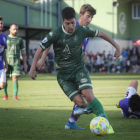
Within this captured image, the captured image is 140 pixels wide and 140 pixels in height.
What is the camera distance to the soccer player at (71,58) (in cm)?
543

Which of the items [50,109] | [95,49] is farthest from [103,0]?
[50,109]

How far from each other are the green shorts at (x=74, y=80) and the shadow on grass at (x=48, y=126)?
70cm

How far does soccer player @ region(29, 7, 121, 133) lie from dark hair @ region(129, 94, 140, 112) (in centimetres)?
135

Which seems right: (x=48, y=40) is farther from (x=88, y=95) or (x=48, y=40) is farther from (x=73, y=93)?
(x=88, y=95)

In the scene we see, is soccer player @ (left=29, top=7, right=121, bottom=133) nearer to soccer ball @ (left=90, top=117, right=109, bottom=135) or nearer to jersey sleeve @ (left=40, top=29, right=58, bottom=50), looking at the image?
jersey sleeve @ (left=40, top=29, right=58, bottom=50)

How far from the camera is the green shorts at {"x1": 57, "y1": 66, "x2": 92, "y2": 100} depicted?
5.55 m

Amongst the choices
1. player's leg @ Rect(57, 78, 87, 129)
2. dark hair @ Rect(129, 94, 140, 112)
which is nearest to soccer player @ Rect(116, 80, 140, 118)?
dark hair @ Rect(129, 94, 140, 112)

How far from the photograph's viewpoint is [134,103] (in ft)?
22.1

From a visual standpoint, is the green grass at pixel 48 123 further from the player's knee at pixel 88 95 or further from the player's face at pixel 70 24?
the player's face at pixel 70 24

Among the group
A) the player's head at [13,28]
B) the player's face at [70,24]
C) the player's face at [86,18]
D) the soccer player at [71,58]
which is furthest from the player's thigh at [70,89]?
the player's head at [13,28]

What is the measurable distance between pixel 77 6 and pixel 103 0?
302cm

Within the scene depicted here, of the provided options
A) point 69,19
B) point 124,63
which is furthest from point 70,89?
point 124,63

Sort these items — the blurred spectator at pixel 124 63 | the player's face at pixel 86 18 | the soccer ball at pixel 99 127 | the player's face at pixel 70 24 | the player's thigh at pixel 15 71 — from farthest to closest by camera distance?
the blurred spectator at pixel 124 63
the player's thigh at pixel 15 71
the player's face at pixel 86 18
the player's face at pixel 70 24
the soccer ball at pixel 99 127

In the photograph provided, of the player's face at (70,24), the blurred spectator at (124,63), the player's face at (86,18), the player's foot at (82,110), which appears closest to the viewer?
the player's face at (70,24)
